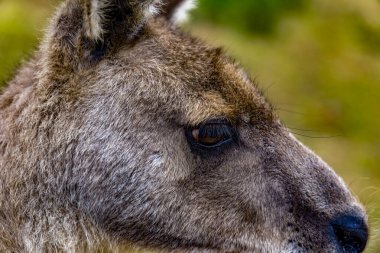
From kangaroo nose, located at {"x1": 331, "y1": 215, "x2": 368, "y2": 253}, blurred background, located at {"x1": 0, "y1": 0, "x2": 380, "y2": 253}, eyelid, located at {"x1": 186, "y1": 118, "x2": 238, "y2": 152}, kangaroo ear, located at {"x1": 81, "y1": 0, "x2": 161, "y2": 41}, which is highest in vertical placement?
kangaroo ear, located at {"x1": 81, "y1": 0, "x2": 161, "y2": 41}

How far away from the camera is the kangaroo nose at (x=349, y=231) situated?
17.4ft

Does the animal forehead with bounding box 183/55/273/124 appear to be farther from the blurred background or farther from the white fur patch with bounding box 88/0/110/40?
the blurred background

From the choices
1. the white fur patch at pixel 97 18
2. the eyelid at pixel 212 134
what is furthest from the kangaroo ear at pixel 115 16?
the eyelid at pixel 212 134

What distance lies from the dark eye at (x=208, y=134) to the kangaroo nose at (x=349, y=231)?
827mm

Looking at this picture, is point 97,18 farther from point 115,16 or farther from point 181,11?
point 181,11

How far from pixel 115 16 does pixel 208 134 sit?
0.89 m

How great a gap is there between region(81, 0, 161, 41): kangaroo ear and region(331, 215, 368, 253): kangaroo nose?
1656mm

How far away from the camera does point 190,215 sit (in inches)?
209

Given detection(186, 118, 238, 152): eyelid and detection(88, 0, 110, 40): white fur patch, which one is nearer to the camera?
detection(88, 0, 110, 40): white fur patch

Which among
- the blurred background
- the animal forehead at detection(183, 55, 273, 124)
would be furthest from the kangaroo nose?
the blurred background

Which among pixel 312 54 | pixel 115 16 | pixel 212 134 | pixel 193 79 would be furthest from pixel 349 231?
pixel 312 54

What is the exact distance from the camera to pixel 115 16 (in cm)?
539

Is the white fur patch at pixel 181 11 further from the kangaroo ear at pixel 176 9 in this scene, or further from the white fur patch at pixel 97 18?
the white fur patch at pixel 97 18

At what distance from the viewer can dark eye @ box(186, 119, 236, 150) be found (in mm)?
5363
